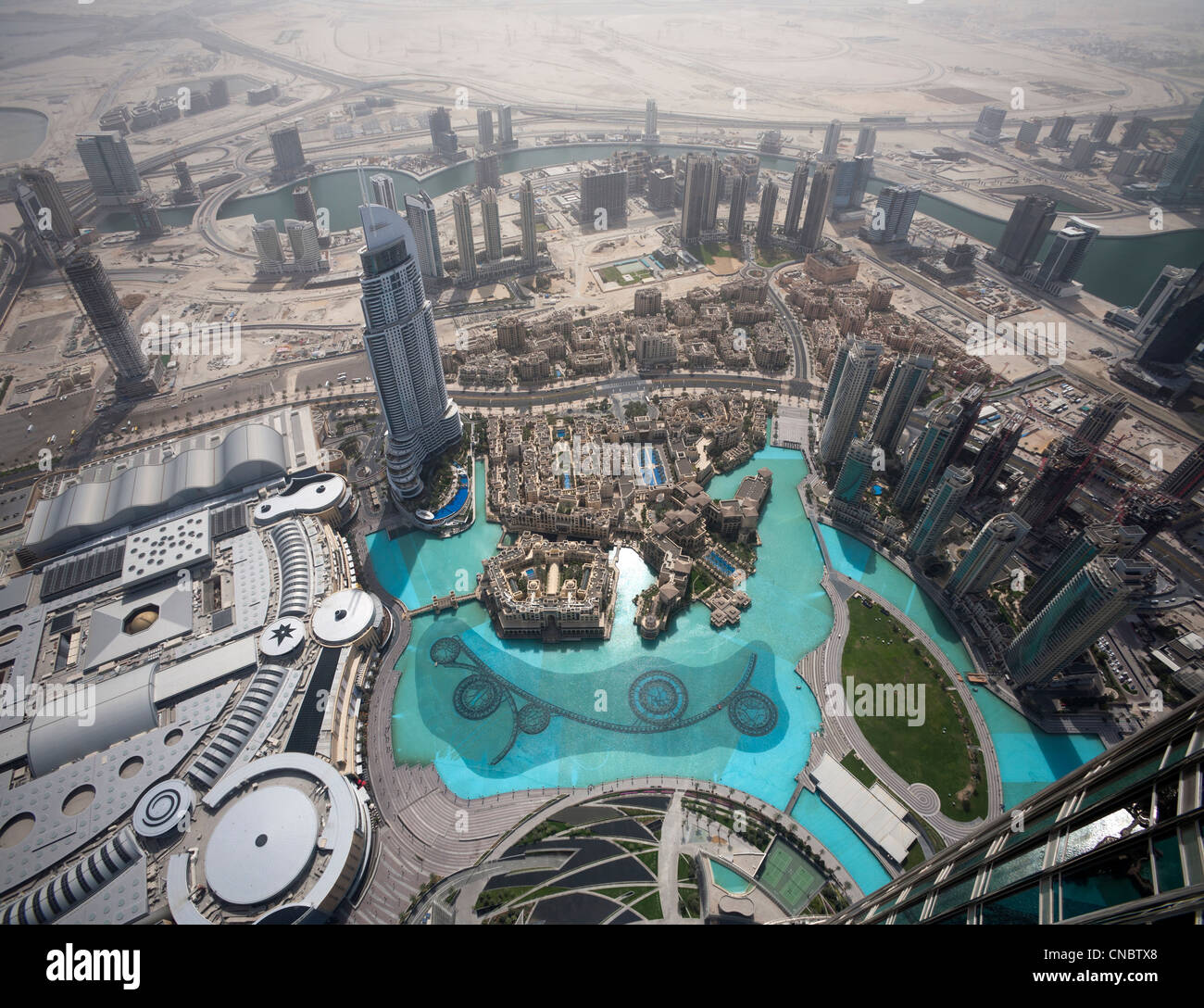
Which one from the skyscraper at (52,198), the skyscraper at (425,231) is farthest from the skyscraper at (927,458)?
the skyscraper at (52,198)

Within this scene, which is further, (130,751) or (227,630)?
(227,630)

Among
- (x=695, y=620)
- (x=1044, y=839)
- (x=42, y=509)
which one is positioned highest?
(x=1044, y=839)

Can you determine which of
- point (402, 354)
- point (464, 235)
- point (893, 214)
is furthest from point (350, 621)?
point (893, 214)

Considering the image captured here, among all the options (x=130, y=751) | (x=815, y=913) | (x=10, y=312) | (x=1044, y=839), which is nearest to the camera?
(x=1044, y=839)

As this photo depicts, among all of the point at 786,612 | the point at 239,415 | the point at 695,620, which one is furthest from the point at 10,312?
the point at 786,612

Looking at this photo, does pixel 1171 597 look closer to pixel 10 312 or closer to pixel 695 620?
pixel 695 620

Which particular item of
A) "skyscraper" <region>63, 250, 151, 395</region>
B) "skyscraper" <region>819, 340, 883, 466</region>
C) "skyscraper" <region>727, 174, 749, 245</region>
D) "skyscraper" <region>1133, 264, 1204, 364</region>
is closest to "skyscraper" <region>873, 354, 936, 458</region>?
"skyscraper" <region>819, 340, 883, 466</region>
